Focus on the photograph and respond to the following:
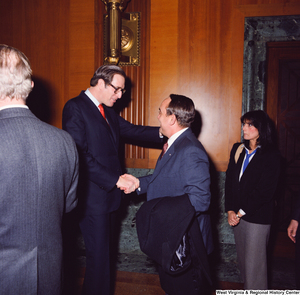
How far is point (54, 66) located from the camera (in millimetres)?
3449

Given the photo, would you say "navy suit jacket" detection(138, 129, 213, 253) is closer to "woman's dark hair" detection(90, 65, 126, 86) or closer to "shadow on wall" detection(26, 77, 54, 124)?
"woman's dark hair" detection(90, 65, 126, 86)

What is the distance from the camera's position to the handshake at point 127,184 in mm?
2212

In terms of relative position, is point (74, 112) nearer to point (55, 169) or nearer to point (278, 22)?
point (55, 169)

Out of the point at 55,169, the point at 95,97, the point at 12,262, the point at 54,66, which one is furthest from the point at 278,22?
the point at 12,262

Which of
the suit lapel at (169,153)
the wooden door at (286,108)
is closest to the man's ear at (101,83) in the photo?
the suit lapel at (169,153)

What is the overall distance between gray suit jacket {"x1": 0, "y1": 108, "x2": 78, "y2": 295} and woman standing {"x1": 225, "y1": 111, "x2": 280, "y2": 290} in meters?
1.72

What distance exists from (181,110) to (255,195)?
112 centimetres

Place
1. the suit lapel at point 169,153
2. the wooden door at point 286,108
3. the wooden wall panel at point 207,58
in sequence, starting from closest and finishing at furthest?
the suit lapel at point 169,153 → the wooden wall panel at point 207,58 → the wooden door at point 286,108

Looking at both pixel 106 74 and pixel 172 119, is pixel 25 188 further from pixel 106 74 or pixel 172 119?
pixel 106 74

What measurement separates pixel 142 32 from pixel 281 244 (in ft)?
10.7

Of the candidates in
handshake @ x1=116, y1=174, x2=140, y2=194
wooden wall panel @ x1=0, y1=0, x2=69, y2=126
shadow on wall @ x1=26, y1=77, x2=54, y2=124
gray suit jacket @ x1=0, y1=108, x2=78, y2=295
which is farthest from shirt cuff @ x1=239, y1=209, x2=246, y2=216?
shadow on wall @ x1=26, y1=77, x2=54, y2=124

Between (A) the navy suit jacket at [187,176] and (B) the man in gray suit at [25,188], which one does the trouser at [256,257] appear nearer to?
(A) the navy suit jacket at [187,176]

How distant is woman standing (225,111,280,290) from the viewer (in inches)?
90.9

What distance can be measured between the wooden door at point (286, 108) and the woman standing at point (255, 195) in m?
1.01
